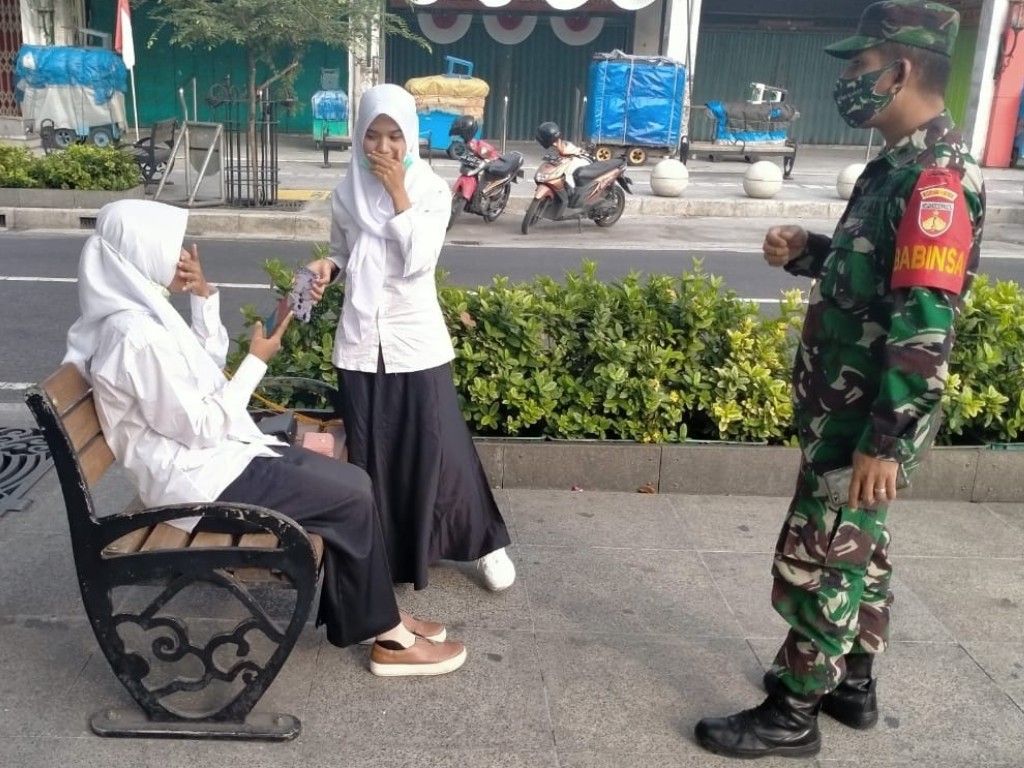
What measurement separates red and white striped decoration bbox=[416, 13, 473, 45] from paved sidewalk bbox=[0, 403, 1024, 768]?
1968 cm

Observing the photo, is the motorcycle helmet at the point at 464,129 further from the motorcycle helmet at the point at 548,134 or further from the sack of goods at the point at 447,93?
the sack of goods at the point at 447,93

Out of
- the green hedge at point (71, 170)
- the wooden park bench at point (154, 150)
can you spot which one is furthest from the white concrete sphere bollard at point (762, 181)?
the green hedge at point (71, 170)

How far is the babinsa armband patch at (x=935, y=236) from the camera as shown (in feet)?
7.11

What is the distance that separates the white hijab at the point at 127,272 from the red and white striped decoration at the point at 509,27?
818 inches

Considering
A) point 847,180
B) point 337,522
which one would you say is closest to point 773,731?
point 337,522

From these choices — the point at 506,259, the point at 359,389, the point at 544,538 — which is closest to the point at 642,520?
the point at 544,538

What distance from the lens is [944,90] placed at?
238cm

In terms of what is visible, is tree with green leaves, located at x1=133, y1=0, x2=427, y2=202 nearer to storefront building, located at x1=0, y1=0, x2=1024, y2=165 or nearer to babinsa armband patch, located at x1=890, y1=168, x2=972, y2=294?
storefront building, located at x1=0, y1=0, x2=1024, y2=165

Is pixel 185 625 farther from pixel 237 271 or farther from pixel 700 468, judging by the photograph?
pixel 237 271

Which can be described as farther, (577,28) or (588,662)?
(577,28)

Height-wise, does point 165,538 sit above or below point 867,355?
below

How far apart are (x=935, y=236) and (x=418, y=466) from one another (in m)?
1.74

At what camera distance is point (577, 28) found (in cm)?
2247

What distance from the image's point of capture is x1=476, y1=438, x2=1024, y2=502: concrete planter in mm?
4301
